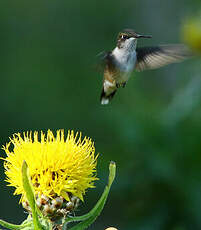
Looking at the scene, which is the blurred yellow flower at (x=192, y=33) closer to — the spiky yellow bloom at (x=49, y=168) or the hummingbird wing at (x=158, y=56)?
the hummingbird wing at (x=158, y=56)

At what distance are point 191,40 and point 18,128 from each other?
494 cm

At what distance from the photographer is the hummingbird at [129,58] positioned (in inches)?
147

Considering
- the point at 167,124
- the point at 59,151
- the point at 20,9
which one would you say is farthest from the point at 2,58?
the point at 59,151

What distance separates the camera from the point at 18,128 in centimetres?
812

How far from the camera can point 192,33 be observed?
3.61 m

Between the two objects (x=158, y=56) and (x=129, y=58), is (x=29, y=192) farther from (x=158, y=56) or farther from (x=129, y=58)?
(x=158, y=56)

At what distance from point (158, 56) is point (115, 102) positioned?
6.67 feet

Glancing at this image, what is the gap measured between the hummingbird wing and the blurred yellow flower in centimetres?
12

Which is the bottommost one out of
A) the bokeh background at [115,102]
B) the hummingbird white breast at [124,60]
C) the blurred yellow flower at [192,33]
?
the bokeh background at [115,102]

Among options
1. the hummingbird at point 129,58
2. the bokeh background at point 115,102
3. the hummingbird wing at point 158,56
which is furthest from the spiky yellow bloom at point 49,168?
the hummingbird wing at point 158,56

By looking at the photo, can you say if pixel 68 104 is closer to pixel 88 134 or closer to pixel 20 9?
pixel 88 134

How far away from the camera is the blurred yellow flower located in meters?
3.50

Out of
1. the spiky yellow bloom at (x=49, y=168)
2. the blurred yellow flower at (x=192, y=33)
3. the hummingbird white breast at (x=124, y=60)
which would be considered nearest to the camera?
the spiky yellow bloom at (x=49, y=168)

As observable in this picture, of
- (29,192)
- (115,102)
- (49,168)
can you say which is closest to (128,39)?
(49,168)
